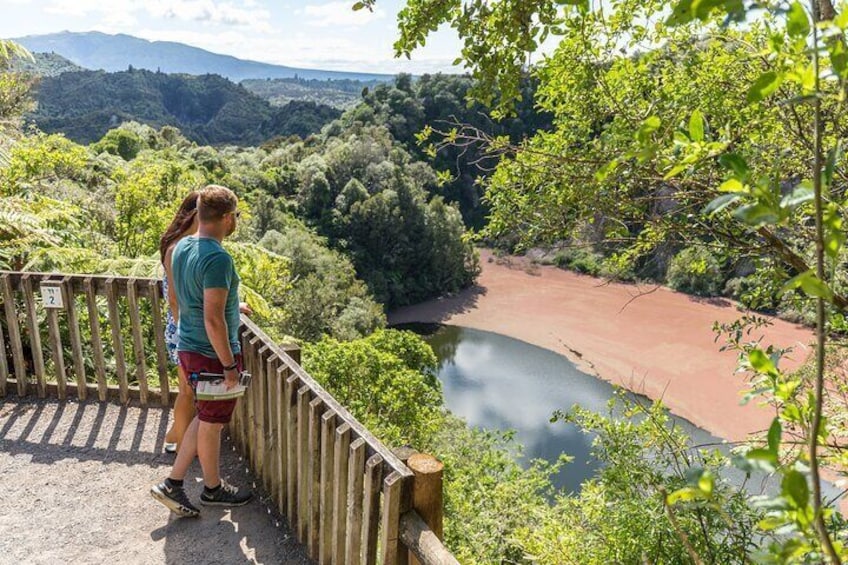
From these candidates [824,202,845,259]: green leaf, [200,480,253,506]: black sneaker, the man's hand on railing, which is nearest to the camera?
[824,202,845,259]: green leaf

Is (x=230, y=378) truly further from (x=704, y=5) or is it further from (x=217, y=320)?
(x=704, y=5)

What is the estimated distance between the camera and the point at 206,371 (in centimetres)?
253

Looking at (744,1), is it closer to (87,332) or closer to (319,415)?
(319,415)

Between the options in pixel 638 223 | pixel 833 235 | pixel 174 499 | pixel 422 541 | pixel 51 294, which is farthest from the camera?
pixel 51 294

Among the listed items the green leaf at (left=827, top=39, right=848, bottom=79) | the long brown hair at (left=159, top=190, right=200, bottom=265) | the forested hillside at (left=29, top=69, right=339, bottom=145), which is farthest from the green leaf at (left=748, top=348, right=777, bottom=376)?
the forested hillside at (left=29, top=69, right=339, bottom=145)

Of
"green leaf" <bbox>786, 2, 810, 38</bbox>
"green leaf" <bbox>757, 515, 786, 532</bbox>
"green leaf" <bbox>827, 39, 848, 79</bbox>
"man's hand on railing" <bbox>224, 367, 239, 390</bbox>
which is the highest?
"green leaf" <bbox>786, 2, 810, 38</bbox>

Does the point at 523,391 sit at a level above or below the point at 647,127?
below

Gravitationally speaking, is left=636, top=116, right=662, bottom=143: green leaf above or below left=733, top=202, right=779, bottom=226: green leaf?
above

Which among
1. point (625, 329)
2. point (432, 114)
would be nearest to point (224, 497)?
point (625, 329)

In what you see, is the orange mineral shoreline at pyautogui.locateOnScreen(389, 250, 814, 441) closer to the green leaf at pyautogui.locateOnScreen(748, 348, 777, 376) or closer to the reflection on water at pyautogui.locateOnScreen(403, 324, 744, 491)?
the reflection on water at pyautogui.locateOnScreen(403, 324, 744, 491)

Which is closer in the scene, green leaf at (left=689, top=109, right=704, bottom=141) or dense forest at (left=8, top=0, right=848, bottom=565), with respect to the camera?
dense forest at (left=8, top=0, right=848, bottom=565)

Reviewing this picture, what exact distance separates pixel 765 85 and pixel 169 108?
95.7 meters

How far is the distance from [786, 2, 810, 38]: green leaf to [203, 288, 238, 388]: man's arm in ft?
6.92

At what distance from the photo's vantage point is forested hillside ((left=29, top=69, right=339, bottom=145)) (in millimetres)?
57969
